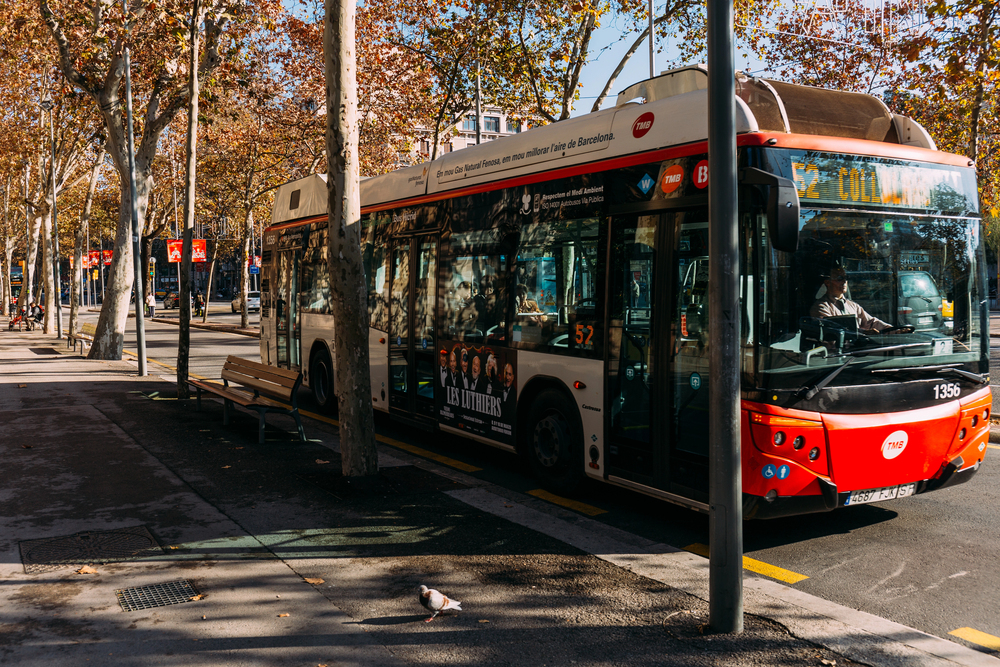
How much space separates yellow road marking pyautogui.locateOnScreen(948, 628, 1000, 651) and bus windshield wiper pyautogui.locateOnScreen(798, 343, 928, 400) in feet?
5.05

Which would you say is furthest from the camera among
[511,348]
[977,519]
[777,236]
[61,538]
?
[511,348]

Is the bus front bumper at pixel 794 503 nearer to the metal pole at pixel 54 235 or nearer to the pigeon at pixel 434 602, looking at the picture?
the pigeon at pixel 434 602

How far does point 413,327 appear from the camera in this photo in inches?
372

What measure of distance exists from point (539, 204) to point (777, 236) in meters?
3.08

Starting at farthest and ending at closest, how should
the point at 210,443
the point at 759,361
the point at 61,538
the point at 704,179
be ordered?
the point at 210,443 < the point at 61,538 < the point at 704,179 < the point at 759,361

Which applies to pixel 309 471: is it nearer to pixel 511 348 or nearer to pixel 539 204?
pixel 511 348

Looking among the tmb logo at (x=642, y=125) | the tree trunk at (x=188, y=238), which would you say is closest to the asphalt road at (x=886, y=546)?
the tmb logo at (x=642, y=125)

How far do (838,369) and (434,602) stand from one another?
2967 millimetres

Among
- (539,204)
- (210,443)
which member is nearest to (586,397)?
(539,204)

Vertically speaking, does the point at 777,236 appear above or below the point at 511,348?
above

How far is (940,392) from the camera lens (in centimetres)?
582

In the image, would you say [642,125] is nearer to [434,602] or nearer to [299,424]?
[434,602]

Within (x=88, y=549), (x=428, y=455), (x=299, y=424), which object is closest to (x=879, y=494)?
(x=428, y=455)

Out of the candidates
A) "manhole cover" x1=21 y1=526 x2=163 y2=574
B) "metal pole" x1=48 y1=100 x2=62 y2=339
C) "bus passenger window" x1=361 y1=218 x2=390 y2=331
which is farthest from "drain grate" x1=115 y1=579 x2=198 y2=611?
"metal pole" x1=48 y1=100 x2=62 y2=339
